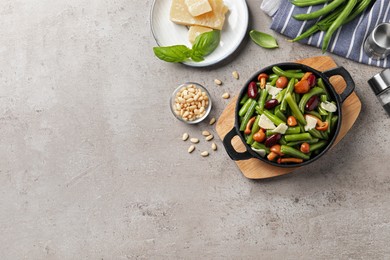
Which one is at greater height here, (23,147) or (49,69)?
(49,69)

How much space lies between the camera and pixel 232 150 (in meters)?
2.38

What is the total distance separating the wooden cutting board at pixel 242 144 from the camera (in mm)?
2465

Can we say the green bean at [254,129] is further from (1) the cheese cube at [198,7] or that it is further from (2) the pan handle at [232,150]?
(1) the cheese cube at [198,7]

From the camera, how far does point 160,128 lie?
2.65m

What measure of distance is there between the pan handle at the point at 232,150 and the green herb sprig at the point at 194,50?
0.41 m

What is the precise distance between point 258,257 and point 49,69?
1.45 meters

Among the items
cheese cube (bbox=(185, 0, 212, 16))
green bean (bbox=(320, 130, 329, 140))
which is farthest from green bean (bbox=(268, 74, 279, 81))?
cheese cube (bbox=(185, 0, 212, 16))

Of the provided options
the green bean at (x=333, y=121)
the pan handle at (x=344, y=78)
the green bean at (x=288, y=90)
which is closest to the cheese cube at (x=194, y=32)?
the green bean at (x=288, y=90)

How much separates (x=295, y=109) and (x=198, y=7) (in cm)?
68

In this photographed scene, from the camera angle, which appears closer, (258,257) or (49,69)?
(258,257)

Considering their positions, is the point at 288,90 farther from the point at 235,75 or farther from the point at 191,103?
the point at 191,103

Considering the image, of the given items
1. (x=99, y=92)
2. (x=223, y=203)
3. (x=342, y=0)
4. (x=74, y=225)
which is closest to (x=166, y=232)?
(x=223, y=203)

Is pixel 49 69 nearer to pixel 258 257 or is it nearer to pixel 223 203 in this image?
pixel 223 203

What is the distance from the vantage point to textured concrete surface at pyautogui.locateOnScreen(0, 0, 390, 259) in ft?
8.32
